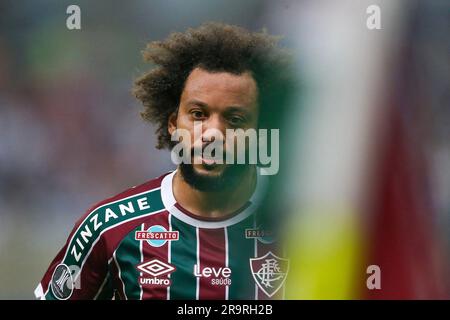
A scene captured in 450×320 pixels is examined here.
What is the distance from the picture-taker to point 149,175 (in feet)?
12.8

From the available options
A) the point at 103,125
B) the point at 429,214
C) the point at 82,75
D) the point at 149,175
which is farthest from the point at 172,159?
the point at 429,214

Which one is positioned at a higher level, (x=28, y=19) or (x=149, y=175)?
(x=28, y=19)

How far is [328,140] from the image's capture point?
3840mm

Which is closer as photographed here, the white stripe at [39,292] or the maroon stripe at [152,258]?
the maroon stripe at [152,258]

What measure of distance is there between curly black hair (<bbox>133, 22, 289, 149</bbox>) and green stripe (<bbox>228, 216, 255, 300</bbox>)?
633mm

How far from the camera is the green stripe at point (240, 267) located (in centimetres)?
380

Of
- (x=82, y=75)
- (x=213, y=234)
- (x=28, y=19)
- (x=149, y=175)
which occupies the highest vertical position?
(x=28, y=19)

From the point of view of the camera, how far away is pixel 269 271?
12.5 feet

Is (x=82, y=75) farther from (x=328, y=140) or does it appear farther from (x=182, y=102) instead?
(x=328, y=140)

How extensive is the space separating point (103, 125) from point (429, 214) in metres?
1.84

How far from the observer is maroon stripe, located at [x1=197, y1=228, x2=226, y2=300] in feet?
12.5

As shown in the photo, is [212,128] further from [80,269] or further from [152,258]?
[80,269]

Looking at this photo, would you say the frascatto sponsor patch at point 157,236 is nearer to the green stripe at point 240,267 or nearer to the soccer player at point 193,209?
the soccer player at point 193,209

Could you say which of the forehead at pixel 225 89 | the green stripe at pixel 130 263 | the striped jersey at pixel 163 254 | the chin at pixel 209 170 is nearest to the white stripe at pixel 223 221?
the striped jersey at pixel 163 254
